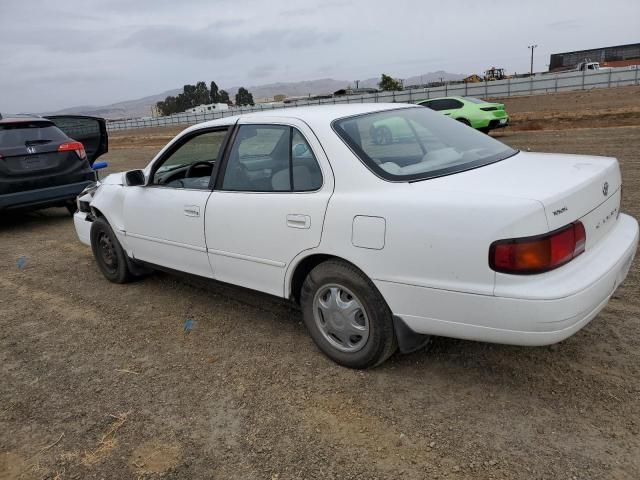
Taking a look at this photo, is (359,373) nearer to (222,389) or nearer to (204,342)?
(222,389)

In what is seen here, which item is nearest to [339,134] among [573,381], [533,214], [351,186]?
[351,186]

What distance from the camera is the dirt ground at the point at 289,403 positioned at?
254cm

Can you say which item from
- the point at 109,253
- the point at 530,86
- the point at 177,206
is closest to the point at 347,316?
the point at 177,206

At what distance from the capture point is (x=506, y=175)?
2.98 meters

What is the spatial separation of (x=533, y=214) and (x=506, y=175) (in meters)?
0.56

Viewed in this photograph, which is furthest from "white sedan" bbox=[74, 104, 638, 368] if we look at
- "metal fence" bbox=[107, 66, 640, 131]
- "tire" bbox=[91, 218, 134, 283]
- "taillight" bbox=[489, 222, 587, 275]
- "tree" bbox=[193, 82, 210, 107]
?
"tree" bbox=[193, 82, 210, 107]

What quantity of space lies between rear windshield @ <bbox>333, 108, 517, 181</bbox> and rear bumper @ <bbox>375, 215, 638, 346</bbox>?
692 millimetres

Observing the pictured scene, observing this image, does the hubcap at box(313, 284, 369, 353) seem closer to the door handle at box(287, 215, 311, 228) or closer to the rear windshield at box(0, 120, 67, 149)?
the door handle at box(287, 215, 311, 228)

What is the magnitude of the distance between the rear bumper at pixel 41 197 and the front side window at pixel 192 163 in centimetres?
411

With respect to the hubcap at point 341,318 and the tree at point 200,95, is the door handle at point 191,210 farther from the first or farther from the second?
the tree at point 200,95

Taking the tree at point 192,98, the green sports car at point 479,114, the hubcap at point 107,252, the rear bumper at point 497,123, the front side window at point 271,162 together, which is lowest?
the tree at point 192,98

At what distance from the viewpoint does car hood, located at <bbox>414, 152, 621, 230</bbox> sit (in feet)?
8.50

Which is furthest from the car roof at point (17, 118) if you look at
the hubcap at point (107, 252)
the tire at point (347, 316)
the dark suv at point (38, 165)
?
the tire at point (347, 316)

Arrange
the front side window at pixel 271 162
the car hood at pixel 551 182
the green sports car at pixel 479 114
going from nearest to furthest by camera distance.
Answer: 1. the car hood at pixel 551 182
2. the front side window at pixel 271 162
3. the green sports car at pixel 479 114
